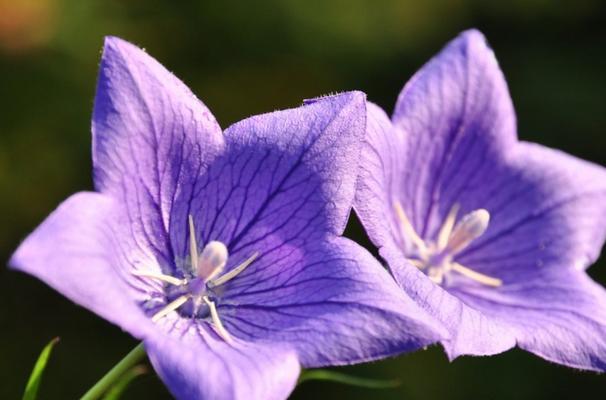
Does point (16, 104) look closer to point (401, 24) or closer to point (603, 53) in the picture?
point (401, 24)

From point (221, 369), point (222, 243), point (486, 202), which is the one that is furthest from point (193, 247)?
Result: point (486, 202)

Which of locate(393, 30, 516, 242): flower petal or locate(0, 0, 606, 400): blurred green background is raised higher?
locate(393, 30, 516, 242): flower petal

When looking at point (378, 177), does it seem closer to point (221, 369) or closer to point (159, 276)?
point (159, 276)

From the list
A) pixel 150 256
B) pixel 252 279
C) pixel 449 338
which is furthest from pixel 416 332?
pixel 150 256

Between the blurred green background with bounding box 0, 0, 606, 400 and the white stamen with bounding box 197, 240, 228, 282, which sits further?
the blurred green background with bounding box 0, 0, 606, 400

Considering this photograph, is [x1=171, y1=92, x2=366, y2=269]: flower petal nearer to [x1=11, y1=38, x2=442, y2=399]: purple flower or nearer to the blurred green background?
[x1=11, y1=38, x2=442, y2=399]: purple flower

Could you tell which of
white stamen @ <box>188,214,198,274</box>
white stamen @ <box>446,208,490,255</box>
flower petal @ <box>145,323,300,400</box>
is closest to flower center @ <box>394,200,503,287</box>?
white stamen @ <box>446,208,490,255</box>

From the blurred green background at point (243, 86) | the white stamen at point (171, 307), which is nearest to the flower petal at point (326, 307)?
the white stamen at point (171, 307)

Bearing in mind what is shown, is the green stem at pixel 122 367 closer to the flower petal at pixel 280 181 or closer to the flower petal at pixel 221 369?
the flower petal at pixel 221 369
